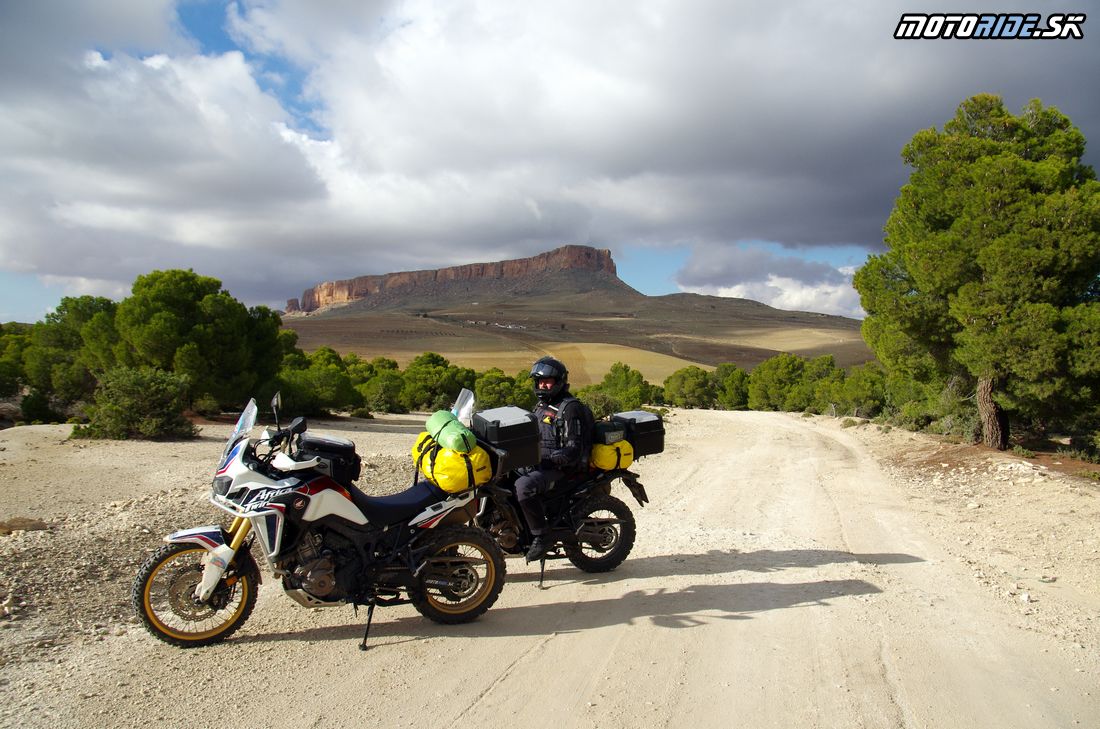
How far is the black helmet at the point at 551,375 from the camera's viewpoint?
5535mm

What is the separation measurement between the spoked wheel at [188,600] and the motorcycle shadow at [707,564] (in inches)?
84.8

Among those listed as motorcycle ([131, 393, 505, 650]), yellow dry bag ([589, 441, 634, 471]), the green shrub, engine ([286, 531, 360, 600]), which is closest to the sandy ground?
motorcycle ([131, 393, 505, 650])

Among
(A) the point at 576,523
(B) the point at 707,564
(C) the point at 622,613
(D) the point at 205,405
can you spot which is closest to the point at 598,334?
(D) the point at 205,405

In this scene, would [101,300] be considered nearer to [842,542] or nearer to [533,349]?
[842,542]

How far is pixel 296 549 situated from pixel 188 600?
704 millimetres

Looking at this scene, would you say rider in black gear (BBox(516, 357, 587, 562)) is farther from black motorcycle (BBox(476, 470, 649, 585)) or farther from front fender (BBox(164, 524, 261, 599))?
front fender (BBox(164, 524, 261, 599))

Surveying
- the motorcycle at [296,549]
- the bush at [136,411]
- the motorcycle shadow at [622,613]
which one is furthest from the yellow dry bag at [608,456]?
the bush at [136,411]

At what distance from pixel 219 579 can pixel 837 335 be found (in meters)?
132

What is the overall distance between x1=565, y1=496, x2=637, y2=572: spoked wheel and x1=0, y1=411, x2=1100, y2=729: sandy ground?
0.45 feet

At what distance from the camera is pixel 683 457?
14227mm

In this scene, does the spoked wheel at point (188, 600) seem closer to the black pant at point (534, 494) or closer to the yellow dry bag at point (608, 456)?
the black pant at point (534, 494)

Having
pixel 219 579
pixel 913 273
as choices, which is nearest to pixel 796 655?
pixel 219 579

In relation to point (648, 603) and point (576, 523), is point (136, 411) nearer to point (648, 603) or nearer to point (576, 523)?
point (576, 523)

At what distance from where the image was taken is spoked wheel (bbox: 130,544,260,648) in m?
3.86
